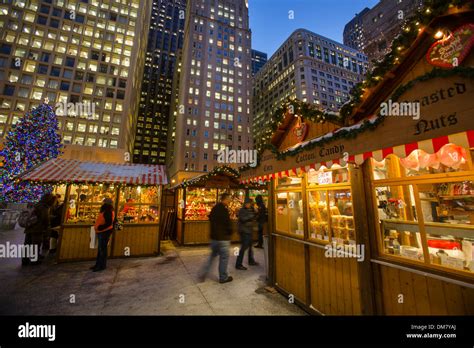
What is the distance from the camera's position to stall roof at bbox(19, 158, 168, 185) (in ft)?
25.5

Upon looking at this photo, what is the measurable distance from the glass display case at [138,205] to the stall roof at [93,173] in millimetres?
619

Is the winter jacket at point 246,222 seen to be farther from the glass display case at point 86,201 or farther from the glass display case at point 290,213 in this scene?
the glass display case at point 86,201

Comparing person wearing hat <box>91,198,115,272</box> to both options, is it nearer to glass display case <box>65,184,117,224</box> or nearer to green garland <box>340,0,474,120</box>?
glass display case <box>65,184,117,224</box>

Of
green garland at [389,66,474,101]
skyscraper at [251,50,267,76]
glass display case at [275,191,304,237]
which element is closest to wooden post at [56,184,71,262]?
glass display case at [275,191,304,237]

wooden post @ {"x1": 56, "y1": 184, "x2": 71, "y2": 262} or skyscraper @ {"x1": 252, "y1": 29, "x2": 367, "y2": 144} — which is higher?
skyscraper @ {"x1": 252, "y1": 29, "x2": 367, "y2": 144}

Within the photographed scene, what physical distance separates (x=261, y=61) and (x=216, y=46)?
111722 mm

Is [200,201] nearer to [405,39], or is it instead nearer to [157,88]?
[405,39]

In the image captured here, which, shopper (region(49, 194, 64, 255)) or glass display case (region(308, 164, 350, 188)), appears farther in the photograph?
shopper (region(49, 194, 64, 255))

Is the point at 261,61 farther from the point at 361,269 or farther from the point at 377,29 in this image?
the point at 361,269

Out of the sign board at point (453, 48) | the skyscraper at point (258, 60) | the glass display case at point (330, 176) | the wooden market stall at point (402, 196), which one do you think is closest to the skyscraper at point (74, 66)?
the glass display case at point (330, 176)

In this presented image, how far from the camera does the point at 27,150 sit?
17.2m

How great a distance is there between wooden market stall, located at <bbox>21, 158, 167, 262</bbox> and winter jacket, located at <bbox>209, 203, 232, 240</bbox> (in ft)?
13.5

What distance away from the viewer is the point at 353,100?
3.52 metres

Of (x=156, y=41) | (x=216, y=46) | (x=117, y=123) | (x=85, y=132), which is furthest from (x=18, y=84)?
(x=156, y=41)
